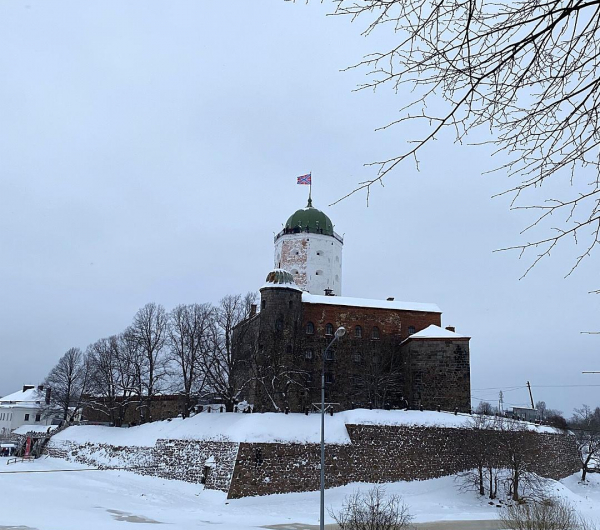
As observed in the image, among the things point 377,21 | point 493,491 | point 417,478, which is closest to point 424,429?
point 417,478

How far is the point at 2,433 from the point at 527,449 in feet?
202

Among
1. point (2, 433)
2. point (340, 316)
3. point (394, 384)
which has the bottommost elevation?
point (2, 433)

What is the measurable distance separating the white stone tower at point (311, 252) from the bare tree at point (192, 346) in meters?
8.73

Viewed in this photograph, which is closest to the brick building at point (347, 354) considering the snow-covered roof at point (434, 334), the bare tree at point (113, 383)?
the snow-covered roof at point (434, 334)

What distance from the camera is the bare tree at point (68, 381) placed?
56.5 m

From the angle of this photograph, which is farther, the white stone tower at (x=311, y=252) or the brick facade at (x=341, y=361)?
the white stone tower at (x=311, y=252)

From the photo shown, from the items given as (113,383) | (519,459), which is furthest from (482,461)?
(113,383)

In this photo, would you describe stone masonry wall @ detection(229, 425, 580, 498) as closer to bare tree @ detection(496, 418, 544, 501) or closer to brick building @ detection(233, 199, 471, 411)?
bare tree @ detection(496, 418, 544, 501)

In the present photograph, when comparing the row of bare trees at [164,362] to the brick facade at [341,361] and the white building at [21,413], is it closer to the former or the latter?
the brick facade at [341,361]

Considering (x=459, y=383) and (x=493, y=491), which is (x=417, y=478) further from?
(x=459, y=383)

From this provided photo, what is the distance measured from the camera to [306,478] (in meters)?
28.0

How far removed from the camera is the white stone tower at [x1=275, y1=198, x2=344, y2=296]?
47688 mm

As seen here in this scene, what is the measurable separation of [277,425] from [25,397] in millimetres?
55474

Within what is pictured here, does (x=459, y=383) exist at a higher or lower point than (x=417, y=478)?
higher
